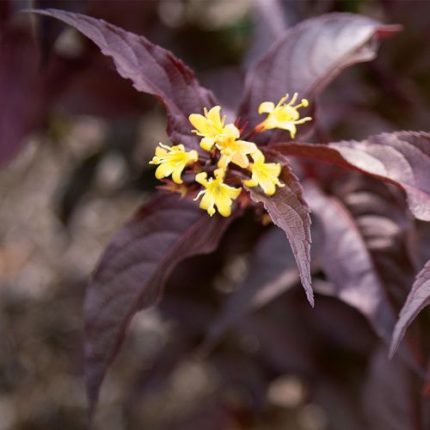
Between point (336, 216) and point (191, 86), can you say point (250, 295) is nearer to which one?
point (336, 216)

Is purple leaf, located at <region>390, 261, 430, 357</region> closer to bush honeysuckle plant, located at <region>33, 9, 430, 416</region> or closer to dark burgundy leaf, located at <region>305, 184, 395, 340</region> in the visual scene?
bush honeysuckle plant, located at <region>33, 9, 430, 416</region>

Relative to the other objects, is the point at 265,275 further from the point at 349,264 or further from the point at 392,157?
the point at 392,157

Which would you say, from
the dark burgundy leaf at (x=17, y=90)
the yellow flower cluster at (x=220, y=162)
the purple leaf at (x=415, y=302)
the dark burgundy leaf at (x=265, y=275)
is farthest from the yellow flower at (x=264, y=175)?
the dark burgundy leaf at (x=17, y=90)

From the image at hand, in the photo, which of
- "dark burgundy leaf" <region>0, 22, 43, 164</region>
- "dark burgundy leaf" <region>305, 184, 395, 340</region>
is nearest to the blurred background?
"dark burgundy leaf" <region>0, 22, 43, 164</region>

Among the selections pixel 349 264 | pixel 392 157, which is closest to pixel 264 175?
pixel 392 157

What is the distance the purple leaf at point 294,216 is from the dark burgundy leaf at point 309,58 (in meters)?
0.16

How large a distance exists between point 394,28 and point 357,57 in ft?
0.27

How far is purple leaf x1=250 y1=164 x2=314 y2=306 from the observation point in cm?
63

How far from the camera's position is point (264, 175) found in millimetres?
718

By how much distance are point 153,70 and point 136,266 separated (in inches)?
8.0

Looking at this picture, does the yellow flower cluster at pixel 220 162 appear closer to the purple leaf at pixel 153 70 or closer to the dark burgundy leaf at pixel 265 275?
the purple leaf at pixel 153 70

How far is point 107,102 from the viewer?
1.40 metres

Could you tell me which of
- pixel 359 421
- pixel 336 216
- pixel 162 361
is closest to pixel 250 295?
pixel 336 216

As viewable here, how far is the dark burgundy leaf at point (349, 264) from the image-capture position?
879 mm
